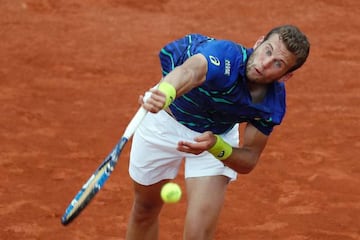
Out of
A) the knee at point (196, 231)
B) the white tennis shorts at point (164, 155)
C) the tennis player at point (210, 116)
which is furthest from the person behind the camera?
the white tennis shorts at point (164, 155)

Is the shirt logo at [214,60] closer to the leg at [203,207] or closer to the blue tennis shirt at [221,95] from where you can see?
the blue tennis shirt at [221,95]

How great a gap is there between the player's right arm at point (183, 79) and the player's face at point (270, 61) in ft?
1.07

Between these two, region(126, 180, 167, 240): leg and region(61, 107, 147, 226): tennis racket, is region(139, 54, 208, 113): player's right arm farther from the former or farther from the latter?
region(126, 180, 167, 240): leg

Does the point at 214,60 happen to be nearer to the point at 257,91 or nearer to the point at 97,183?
the point at 257,91

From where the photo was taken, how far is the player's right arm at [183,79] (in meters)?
4.15

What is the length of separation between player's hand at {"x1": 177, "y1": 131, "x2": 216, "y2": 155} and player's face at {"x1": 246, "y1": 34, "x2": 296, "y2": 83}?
0.42 m

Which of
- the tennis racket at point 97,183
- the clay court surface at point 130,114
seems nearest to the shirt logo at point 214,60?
the tennis racket at point 97,183

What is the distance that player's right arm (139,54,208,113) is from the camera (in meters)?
4.15

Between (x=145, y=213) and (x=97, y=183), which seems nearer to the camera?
(x=97, y=183)

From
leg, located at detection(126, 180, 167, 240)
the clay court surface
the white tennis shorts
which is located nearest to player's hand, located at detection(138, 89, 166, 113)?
the white tennis shorts

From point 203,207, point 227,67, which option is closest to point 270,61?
point 227,67

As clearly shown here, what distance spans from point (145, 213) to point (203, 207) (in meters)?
0.70

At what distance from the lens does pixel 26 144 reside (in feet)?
24.4

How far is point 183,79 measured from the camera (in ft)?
14.4
